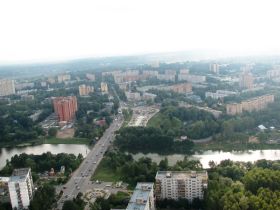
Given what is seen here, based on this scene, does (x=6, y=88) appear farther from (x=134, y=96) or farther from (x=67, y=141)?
(x=67, y=141)

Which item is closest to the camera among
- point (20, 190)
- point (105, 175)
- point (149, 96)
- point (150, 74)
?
point (20, 190)

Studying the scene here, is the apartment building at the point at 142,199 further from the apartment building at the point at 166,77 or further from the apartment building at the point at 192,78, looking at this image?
the apartment building at the point at 166,77

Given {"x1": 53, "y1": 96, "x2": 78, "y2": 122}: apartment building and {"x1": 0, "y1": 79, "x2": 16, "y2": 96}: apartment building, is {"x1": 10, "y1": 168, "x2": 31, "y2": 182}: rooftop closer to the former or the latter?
{"x1": 53, "y1": 96, "x2": 78, "y2": 122}: apartment building


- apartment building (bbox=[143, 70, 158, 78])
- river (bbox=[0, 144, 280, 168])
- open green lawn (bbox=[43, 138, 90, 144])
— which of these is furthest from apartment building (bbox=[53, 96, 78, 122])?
apartment building (bbox=[143, 70, 158, 78])

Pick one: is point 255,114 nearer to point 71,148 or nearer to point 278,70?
point 71,148

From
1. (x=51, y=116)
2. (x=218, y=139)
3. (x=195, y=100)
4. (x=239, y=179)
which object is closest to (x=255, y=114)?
(x=218, y=139)

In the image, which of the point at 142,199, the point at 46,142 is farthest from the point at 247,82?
the point at 142,199

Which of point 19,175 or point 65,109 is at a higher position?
point 19,175
